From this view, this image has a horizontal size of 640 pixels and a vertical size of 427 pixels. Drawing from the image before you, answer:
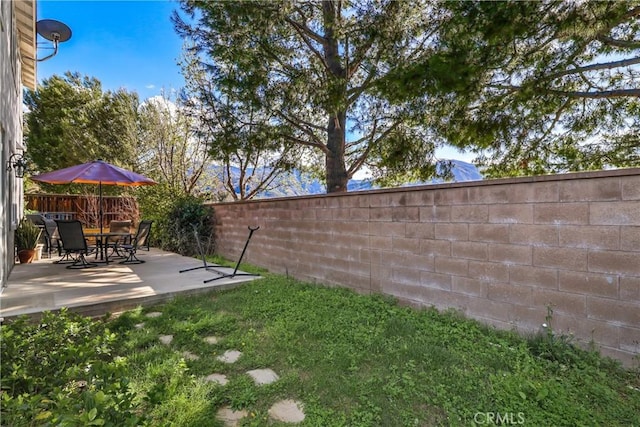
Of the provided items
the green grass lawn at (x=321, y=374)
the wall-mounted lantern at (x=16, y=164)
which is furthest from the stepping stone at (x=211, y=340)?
the wall-mounted lantern at (x=16, y=164)

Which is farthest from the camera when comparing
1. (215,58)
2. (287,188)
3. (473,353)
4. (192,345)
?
(287,188)

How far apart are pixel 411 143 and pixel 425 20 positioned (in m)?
2.01

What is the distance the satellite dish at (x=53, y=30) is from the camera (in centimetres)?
573

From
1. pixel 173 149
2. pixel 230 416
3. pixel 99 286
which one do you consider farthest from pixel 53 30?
pixel 230 416

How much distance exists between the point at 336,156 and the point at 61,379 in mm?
5400

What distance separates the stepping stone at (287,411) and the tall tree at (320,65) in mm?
4390

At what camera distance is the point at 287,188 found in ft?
45.2

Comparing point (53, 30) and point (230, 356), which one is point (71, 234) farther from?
point (230, 356)

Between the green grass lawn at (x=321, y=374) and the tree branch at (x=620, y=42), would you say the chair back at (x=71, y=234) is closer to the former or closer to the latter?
the green grass lawn at (x=321, y=374)

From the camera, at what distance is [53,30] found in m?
5.83

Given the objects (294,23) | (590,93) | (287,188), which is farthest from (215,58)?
(287,188)

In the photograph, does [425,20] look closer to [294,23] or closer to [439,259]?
[294,23]

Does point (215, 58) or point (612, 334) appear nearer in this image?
point (612, 334)

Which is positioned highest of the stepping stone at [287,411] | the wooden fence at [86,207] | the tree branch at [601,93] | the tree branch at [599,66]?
the tree branch at [599,66]
